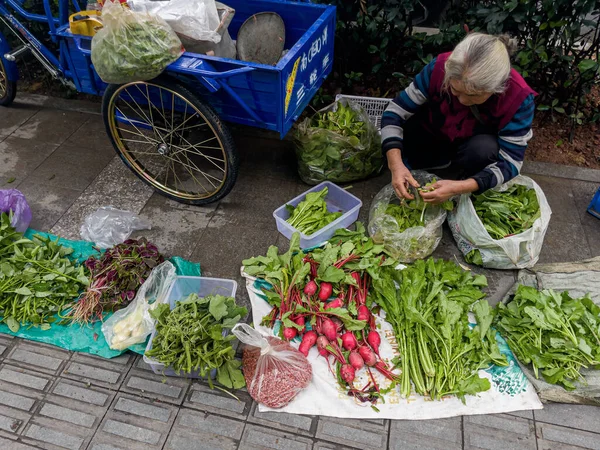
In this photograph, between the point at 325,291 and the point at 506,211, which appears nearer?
the point at 325,291

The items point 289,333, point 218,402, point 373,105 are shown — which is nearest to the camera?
point 218,402

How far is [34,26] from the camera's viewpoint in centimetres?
439

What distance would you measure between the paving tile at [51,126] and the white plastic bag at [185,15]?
1.83 metres

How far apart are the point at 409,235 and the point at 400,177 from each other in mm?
372

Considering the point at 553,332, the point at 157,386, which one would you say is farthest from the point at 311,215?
the point at 553,332

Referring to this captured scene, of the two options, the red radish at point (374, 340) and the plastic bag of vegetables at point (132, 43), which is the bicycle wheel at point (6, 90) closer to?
the plastic bag of vegetables at point (132, 43)

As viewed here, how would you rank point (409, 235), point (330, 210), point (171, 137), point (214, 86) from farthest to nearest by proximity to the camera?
point (330, 210) < point (171, 137) < point (409, 235) < point (214, 86)

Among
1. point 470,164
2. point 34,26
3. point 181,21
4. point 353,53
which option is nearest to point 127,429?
point 181,21

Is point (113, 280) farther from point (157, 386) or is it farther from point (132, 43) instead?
point (132, 43)

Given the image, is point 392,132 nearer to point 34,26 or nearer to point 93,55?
point 93,55

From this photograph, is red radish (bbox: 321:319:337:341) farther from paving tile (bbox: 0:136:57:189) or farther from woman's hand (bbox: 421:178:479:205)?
paving tile (bbox: 0:136:57:189)

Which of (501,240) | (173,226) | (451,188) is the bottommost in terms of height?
(173,226)

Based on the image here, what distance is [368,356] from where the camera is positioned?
2281mm

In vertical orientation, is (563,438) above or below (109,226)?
below
